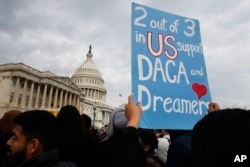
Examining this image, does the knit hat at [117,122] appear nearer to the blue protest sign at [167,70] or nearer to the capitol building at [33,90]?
the blue protest sign at [167,70]

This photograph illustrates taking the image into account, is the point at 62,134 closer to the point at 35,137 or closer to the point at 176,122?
the point at 35,137

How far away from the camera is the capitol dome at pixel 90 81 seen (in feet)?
317

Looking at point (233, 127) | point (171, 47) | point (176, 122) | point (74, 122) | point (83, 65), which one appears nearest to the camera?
point (233, 127)

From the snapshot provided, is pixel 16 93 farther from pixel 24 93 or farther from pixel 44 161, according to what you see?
pixel 44 161

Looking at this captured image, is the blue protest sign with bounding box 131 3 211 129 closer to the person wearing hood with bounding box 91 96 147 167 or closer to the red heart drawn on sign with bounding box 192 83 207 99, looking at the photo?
the red heart drawn on sign with bounding box 192 83 207 99

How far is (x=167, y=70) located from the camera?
335 centimetres

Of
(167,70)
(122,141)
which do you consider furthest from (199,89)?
(122,141)

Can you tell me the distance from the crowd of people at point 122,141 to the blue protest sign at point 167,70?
247 mm

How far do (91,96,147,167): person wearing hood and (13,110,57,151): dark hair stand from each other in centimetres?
57

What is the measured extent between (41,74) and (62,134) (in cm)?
5755

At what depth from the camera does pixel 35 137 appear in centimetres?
254

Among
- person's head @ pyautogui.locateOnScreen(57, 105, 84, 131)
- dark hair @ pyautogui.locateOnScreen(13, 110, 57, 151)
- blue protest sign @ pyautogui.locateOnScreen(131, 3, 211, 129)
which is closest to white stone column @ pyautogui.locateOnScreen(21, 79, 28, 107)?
person's head @ pyautogui.locateOnScreen(57, 105, 84, 131)

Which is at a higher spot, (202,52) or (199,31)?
(199,31)

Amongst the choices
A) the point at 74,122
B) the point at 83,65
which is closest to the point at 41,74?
the point at 83,65
